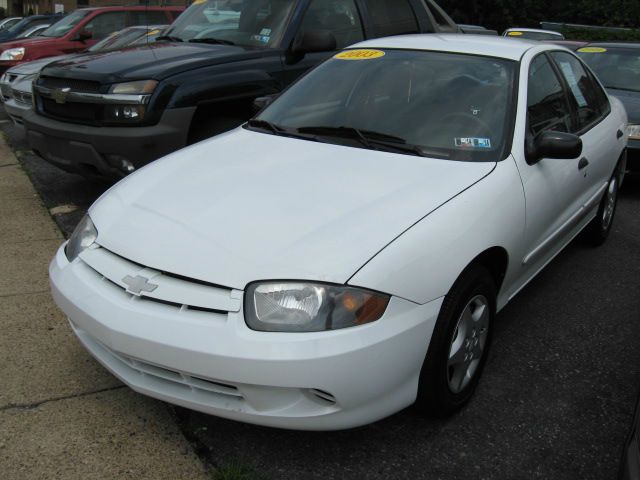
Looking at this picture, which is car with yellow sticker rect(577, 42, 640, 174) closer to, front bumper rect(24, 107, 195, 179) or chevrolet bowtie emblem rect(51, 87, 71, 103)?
front bumper rect(24, 107, 195, 179)

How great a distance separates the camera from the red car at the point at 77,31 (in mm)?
10641

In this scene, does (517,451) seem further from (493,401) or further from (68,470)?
(68,470)

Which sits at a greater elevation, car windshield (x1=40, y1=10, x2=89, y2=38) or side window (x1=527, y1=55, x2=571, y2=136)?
side window (x1=527, y1=55, x2=571, y2=136)

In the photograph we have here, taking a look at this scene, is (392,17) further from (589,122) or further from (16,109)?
(16,109)

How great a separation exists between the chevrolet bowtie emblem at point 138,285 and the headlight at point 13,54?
9.76 meters

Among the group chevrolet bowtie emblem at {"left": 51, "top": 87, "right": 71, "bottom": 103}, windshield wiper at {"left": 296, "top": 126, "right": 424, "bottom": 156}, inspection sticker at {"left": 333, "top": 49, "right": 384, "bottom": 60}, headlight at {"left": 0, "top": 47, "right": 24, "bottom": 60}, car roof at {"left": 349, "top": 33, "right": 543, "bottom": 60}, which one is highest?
car roof at {"left": 349, "top": 33, "right": 543, "bottom": 60}

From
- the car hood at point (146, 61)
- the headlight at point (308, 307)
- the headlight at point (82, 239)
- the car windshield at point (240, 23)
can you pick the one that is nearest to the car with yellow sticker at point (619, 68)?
the car windshield at point (240, 23)

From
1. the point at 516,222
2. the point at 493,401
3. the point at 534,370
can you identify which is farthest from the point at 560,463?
the point at 516,222

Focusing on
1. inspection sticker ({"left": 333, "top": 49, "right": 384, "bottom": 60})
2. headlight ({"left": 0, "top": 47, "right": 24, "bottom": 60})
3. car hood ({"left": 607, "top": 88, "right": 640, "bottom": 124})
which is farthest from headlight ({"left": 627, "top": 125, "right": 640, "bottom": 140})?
headlight ({"left": 0, "top": 47, "right": 24, "bottom": 60})

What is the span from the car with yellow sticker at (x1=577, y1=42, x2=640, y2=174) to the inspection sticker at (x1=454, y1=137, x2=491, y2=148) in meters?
4.15

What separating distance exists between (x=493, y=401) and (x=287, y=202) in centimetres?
131

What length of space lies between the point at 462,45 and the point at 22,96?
18.5 ft

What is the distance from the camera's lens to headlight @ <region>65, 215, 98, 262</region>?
2.95 m

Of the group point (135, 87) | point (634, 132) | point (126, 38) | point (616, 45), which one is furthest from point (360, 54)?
point (126, 38)
